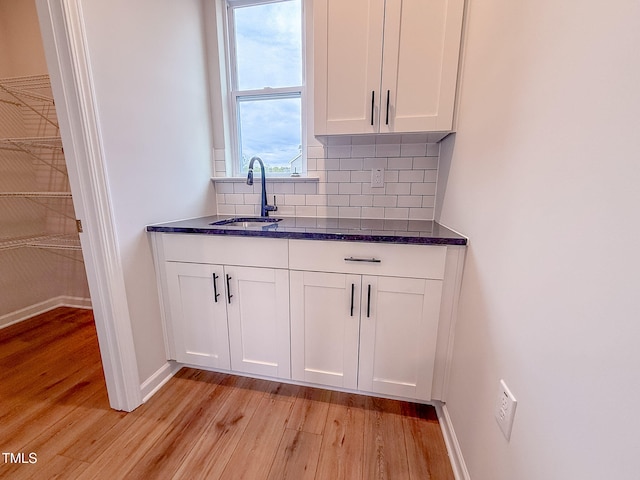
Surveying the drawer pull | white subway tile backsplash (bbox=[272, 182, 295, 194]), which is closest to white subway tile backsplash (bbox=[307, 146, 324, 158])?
white subway tile backsplash (bbox=[272, 182, 295, 194])

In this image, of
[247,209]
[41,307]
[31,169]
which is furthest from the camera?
[41,307]

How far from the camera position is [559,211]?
61 cm

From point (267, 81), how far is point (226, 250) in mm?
1328

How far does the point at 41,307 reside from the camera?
2441mm

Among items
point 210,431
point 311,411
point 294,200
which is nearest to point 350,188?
point 294,200

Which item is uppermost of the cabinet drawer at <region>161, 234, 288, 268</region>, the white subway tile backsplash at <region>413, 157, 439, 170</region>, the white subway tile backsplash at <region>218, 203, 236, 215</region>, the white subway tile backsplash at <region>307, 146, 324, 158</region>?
the white subway tile backsplash at <region>307, 146, 324, 158</region>

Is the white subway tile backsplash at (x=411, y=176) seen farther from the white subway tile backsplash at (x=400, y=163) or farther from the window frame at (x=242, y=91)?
the window frame at (x=242, y=91)

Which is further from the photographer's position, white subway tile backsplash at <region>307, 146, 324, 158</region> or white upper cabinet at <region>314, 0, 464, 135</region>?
white subway tile backsplash at <region>307, 146, 324, 158</region>

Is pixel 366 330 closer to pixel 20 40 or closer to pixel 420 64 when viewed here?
pixel 420 64

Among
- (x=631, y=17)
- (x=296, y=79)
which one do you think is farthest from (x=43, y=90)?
(x=631, y=17)

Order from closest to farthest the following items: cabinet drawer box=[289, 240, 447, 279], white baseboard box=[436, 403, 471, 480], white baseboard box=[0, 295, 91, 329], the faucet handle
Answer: white baseboard box=[436, 403, 471, 480] < cabinet drawer box=[289, 240, 447, 279] < the faucet handle < white baseboard box=[0, 295, 91, 329]

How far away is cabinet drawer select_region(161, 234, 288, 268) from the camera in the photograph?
1394mm

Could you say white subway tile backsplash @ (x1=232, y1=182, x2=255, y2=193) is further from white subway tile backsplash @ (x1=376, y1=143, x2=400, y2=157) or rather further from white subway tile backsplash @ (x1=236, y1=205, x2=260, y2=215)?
white subway tile backsplash @ (x1=376, y1=143, x2=400, y2=157)

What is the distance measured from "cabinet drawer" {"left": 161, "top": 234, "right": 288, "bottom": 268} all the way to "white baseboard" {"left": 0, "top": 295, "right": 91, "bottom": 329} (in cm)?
176
